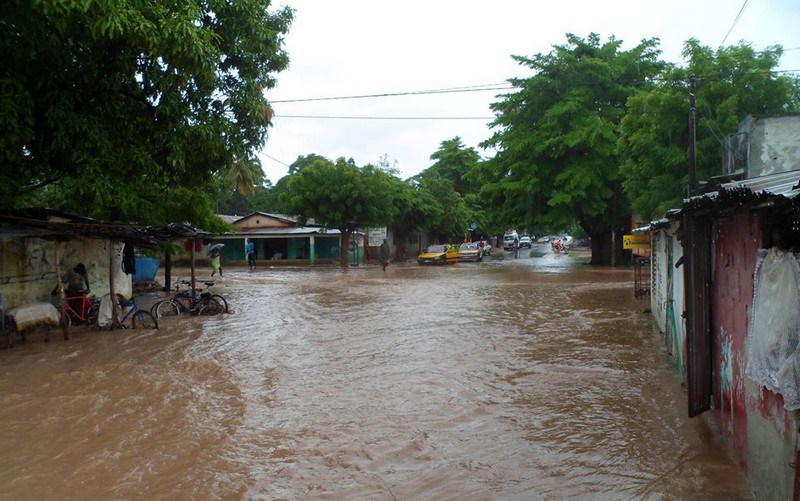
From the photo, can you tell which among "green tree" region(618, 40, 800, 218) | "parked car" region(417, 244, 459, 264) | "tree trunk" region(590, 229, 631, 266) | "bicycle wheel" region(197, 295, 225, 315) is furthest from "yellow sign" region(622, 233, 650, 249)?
"parked car" region(417, 244, 459, 264)

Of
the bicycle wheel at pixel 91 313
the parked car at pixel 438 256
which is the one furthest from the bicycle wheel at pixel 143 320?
the parked car at pixel 438 256

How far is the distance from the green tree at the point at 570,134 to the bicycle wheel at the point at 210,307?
Result: 1968 cm

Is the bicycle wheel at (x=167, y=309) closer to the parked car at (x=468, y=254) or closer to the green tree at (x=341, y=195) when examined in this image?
the green tree at (x=341, y=195)

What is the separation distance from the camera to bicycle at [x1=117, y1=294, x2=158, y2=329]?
1305 cm

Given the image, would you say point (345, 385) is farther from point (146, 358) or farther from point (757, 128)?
point (757, 128)

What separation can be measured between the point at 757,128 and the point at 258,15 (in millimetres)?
10963

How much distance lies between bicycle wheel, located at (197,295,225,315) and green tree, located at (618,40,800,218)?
15353mm

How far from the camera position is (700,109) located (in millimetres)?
19344

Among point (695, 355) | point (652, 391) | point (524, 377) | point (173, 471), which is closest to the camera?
point (173, 471)

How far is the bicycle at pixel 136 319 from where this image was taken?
1305 centimetres

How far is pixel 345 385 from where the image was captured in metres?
8.41

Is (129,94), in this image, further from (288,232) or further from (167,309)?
(288,232)

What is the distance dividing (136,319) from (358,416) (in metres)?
8.31

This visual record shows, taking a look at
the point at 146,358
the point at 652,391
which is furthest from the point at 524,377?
the point at 146,358
